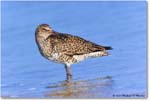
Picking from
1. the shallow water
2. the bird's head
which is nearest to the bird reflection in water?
the shallow water

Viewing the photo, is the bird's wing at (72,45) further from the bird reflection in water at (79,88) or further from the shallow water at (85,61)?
the bird reflection in water at (79,88)

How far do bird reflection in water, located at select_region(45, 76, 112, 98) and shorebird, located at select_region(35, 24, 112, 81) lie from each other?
0.46 ft

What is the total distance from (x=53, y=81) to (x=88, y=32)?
38cm

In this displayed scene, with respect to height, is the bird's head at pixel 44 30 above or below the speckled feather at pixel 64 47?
above

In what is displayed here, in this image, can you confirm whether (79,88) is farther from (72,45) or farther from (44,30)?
(44,30)

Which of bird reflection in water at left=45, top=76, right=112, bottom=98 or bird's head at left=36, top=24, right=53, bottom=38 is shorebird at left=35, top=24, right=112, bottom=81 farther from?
bird reflection in water at left=45, top=76, right=112, bottom=98

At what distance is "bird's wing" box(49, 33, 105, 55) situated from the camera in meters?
5.12

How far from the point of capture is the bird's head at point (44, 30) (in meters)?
5.16

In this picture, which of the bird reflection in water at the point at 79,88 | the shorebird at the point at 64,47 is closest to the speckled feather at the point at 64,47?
the shorebird at the point at 64,47

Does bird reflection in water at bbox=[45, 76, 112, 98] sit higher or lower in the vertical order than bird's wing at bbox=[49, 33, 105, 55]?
lower

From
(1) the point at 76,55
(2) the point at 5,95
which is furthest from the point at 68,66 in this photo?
(2) the point at 5,95

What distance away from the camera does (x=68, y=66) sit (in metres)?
5.19

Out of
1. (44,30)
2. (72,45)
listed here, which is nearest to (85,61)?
(72,45)

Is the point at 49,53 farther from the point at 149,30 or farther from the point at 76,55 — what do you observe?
the point at 149,30
